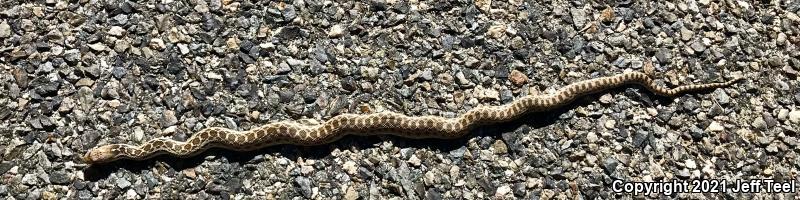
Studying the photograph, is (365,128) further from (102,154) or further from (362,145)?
(102,154)

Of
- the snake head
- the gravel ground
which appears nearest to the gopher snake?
the snake head

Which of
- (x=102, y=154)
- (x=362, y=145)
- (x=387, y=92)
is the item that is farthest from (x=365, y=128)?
(x=102, y=154)

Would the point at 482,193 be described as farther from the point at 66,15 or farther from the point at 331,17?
the point at 66,15

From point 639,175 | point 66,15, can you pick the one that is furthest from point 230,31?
point 639,175

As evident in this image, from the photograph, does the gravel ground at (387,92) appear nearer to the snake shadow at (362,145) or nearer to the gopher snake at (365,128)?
the snake shadow at (362,145)

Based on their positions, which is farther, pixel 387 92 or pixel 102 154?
pixel 387 92

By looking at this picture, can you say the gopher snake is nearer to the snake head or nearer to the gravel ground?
the snake head
